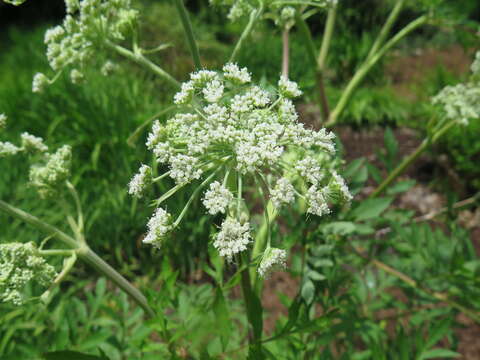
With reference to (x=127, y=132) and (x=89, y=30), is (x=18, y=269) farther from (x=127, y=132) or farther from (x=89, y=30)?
(x=127, y=132)

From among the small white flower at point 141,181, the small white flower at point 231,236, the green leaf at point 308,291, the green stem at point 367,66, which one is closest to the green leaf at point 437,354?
the green leaf at point 308,291

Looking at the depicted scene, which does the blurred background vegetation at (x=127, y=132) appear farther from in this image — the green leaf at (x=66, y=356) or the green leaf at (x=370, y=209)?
the green leaf at (x=66, y=356)

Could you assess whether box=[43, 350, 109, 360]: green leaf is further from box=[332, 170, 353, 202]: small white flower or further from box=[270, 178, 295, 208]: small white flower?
box=[332, 170, 353, 202]: small white flower

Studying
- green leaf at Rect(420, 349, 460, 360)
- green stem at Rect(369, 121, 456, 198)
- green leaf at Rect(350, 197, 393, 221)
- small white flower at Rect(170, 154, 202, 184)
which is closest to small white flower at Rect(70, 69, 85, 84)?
small white flower at Rect(170, 154, 202, 184)

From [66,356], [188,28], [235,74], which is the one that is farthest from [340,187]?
[66,356]

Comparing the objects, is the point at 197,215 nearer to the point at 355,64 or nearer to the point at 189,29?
the point at 189,29
